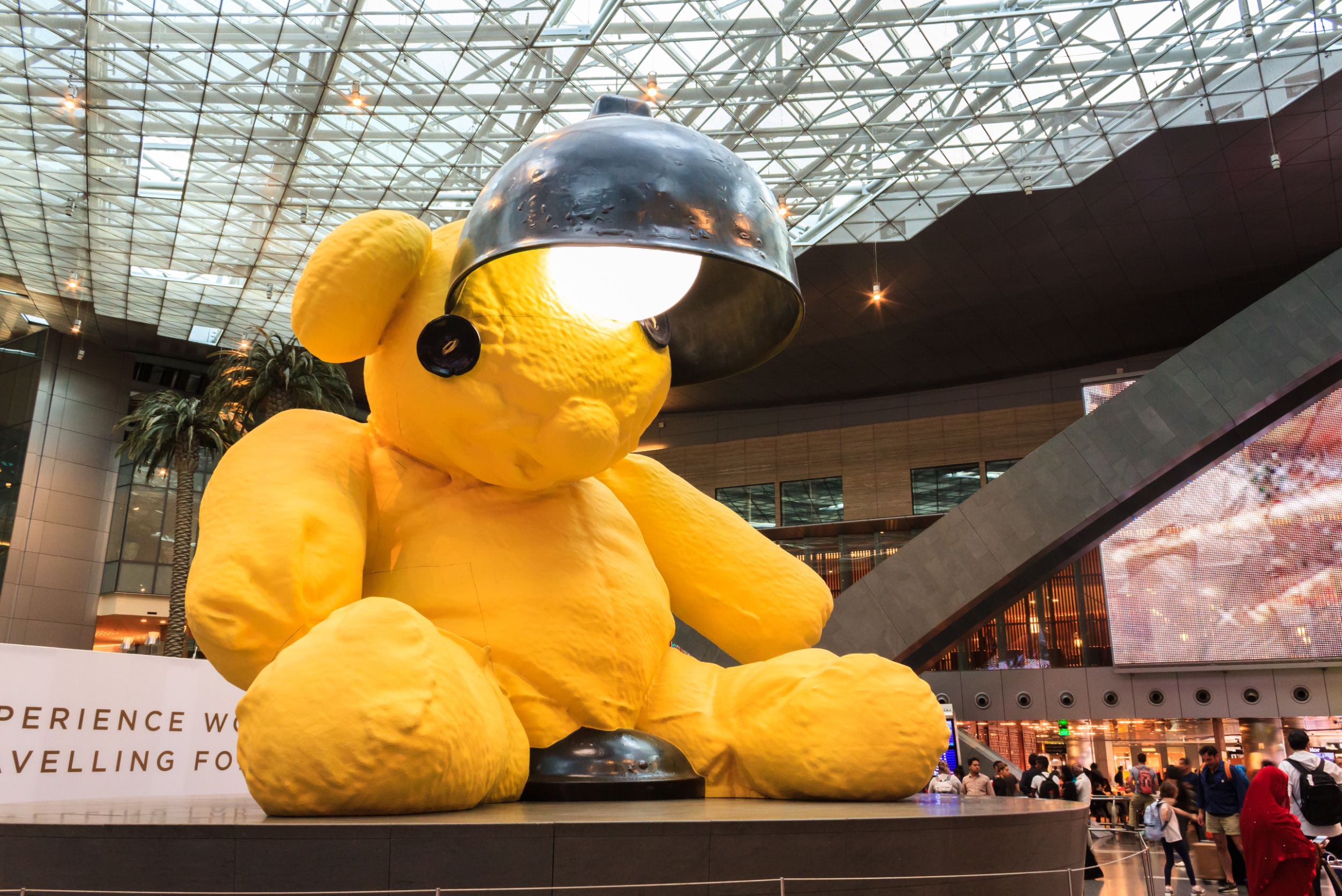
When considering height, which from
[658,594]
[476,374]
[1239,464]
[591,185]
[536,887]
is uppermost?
[1239,464]

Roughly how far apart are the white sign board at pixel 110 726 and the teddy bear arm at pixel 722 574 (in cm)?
333

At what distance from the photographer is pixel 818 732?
287 centimetres

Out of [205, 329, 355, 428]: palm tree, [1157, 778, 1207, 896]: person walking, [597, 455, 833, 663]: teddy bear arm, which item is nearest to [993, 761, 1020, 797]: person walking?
[1157, 778, 1207, 896]: person walking

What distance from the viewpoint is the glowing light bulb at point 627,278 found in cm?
265

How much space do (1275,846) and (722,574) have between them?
323 centimetres

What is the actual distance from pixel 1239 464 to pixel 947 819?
55.6 ft

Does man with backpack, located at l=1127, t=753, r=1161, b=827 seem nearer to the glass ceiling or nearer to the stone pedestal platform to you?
the glass ceiling

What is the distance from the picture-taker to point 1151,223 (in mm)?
17531

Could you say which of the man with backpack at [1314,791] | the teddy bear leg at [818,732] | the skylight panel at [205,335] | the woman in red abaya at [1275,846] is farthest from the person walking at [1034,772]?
the skylight panel at [205,335]

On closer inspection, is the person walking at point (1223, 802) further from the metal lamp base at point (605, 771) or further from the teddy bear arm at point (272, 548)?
the teddy bear arm at point (272, 548)

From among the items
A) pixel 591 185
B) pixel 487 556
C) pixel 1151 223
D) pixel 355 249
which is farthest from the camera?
pixel 1151 223

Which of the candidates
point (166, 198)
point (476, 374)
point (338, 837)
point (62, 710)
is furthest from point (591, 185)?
point (166, 198)

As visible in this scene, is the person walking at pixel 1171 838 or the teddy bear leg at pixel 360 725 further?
the person walking at pixel 1171 838

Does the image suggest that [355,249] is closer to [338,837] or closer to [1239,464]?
[338,837]
